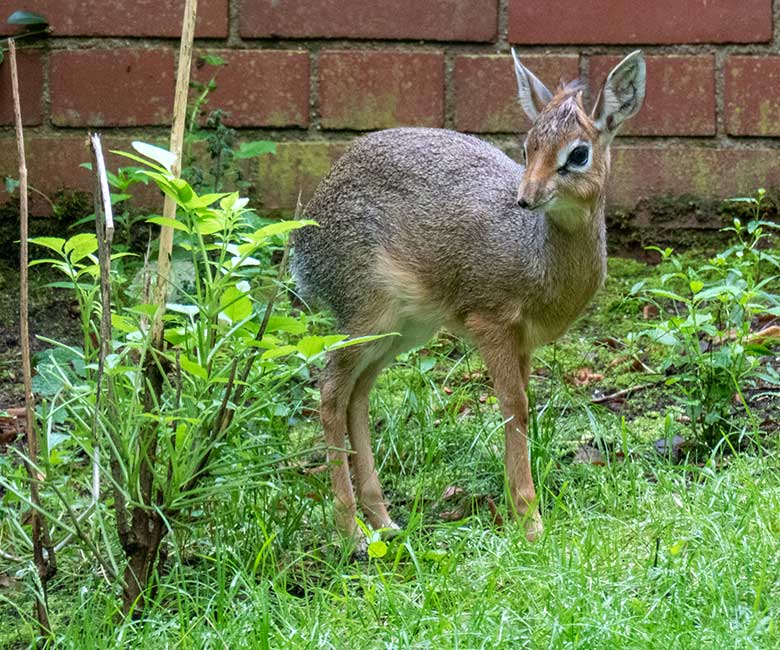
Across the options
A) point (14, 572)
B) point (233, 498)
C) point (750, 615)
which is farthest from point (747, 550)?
point (14, 572)

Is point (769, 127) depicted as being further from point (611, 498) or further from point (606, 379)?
point (611, 498)

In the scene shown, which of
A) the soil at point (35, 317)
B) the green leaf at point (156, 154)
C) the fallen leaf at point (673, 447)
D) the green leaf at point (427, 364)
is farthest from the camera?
the soil at point (35, 317)

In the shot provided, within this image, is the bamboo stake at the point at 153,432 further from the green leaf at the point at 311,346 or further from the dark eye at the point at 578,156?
the dark eye at the point at 578,156

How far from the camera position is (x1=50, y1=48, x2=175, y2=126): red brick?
4590 mm

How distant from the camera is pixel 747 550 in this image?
2520 mm

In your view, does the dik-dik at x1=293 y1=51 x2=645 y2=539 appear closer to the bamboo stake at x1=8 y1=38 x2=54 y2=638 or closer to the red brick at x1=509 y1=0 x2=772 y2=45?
the bamboo stake at x1=8 y1=38 x2=54 y2=638

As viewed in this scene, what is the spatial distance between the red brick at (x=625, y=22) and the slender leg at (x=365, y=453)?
1.71 metres

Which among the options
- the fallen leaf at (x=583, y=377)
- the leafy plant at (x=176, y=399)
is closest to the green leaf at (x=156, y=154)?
the leafy plant at (x=176, y=399)

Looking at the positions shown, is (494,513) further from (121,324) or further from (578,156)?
(121,324)

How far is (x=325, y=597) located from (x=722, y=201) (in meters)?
2.70

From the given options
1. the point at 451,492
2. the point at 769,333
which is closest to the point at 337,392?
the point at 451,492

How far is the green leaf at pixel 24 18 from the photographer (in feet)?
14.6

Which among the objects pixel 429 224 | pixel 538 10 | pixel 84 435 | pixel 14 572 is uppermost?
pixel 538 10

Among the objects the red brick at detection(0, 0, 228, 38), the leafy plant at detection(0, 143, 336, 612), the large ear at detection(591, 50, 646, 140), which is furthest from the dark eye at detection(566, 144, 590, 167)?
the red brick at detection(0, 0, 228, 38)
